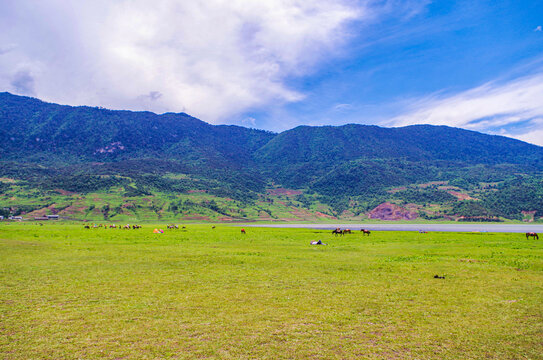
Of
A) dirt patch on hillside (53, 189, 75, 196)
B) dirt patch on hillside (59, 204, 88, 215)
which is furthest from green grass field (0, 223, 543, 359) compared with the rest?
dirt patch on hillside (53, 189, 75, 196)

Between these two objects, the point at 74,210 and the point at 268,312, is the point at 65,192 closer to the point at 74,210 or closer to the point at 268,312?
the point at 74,210

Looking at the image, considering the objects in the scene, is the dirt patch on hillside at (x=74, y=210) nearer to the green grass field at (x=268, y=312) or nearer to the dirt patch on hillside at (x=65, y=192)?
the dirt patch on hillside at (x=65, y=192)

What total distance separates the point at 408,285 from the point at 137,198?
610ft

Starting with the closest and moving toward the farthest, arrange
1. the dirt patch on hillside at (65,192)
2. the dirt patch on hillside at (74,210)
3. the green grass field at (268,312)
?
the green grass field at (268,312) < the dirt patch on hillside at (74,210) < the dirt patch on hillside at (65,192)

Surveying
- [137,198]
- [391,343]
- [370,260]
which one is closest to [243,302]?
[391,343]

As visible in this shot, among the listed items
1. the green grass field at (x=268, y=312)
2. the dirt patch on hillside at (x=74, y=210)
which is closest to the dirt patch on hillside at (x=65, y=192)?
the dirt patch on hillside at (x=74, y=210)

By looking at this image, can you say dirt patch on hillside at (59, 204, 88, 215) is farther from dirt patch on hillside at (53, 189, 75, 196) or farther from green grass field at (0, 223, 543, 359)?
green grass field at (0, 223, 543, 359)

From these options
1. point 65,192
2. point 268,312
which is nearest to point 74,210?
point 65,192

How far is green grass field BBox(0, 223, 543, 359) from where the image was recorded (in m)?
9.67

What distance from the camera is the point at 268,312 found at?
43.0 feet

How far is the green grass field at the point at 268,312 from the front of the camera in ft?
31.7

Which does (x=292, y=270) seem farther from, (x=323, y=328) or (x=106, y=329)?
(x=106, y=329)

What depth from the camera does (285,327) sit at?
11422 millimetres

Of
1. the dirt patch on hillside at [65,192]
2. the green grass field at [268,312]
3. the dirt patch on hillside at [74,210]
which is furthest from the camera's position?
the dirt patch on hillside at [65,192]
